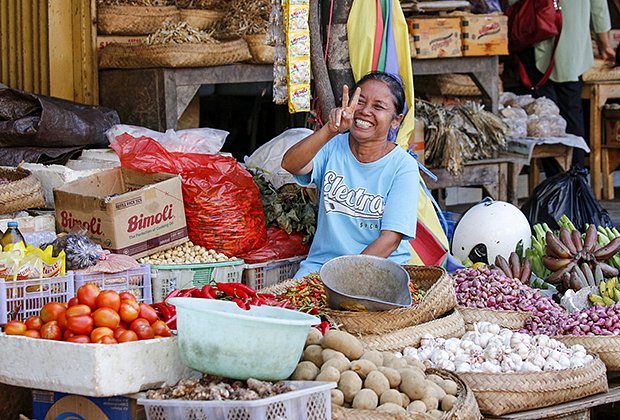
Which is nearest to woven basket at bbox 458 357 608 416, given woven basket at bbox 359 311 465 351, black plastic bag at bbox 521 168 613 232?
woven basket at bbox 359 311 465 351

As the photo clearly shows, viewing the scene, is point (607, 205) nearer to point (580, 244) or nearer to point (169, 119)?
point (580, 244)

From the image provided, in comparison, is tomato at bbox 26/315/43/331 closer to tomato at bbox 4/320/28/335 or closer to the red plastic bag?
tomato at bbox 4/320/28/335

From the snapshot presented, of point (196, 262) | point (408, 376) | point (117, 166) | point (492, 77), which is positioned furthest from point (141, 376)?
point (492, 77)

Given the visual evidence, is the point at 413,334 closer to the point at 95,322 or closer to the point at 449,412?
the point at 449,412

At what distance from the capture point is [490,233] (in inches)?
241

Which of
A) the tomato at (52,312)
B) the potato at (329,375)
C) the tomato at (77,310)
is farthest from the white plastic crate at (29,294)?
the potato at (329,375)

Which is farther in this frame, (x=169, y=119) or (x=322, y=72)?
(x=169, y=119)

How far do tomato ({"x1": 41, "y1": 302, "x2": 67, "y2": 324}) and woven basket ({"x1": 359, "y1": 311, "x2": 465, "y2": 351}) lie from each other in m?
1.16

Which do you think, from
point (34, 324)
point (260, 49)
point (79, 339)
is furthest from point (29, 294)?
point (260, 49)

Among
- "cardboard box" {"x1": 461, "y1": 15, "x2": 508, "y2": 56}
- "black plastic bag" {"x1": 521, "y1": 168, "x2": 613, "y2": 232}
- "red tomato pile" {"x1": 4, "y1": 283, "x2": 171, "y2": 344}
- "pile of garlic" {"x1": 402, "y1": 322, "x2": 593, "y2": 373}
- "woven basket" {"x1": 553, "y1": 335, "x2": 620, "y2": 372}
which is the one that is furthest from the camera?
"cardboard box" {"x1": 461, "y1": 15, "x2": 508, "y2": 56}

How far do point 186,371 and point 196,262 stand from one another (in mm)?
1600

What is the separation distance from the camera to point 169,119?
657 centimetres

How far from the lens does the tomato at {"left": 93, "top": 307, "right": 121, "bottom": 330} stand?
3.47m

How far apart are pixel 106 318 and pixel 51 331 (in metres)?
0.20
